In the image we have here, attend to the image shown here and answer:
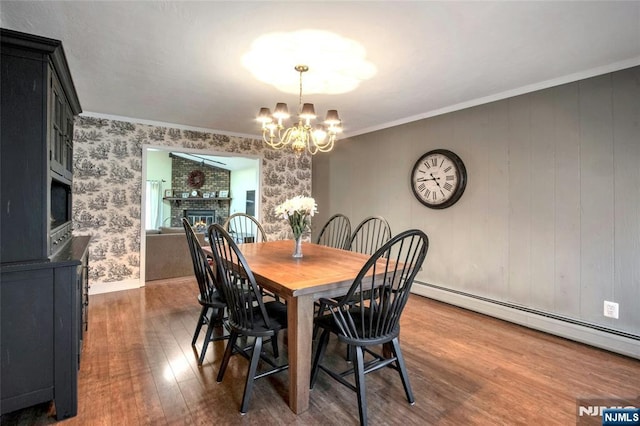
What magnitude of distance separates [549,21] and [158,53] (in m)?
2.66

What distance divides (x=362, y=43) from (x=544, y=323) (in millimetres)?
2926

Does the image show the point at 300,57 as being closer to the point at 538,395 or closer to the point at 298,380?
the point at 298,380

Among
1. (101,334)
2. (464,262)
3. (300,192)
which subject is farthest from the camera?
(300,192)

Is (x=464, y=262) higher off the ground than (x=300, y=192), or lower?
lower

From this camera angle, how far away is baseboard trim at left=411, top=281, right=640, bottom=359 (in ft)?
8.18

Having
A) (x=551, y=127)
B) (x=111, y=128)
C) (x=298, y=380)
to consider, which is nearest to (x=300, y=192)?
(x=111, y=128)

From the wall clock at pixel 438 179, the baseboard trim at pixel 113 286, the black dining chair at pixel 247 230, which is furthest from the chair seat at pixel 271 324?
the baseboard trim at pixel 113 286

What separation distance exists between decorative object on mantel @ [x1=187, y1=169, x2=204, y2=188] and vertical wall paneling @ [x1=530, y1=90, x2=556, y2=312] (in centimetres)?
847

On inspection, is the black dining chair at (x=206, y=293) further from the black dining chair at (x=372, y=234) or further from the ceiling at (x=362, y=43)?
the ceiling at (x=362, y=43)

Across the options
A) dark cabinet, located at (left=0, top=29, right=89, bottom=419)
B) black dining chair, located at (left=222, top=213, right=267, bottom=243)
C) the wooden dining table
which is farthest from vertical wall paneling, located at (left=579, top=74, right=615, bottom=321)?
dark cabinet, located at (left=0, top=29, right=89, bottom=419)

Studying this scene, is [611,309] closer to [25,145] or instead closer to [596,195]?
[596,195]

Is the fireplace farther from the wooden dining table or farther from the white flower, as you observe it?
the wooden dining table

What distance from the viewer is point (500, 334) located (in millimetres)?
2881

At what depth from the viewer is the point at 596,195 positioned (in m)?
2.64
